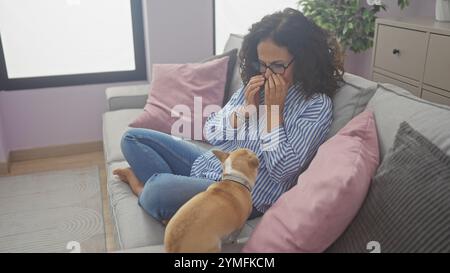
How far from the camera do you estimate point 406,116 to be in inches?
40.4

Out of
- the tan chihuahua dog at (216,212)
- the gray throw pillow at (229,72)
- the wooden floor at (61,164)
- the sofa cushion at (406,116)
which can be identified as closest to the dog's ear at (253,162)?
the tan chihuahua dog at (216,212)

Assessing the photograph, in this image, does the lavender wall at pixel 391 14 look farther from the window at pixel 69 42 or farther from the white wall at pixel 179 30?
the window at pixel 69 42

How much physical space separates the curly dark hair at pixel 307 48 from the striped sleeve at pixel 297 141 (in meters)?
0.07

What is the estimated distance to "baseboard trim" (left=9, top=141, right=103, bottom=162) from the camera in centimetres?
278

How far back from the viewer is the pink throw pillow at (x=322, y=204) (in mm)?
841

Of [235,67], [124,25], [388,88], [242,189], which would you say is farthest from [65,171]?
[388,88]

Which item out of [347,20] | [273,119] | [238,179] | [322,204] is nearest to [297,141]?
[273,119]

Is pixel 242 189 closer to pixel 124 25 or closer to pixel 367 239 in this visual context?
pixel 367 239

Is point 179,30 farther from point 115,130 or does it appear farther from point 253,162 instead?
point 253,162

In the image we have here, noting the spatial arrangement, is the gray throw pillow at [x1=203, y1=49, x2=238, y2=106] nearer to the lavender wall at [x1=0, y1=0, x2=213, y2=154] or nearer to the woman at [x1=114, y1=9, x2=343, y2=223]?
the woman at [x1=114, y1=9, x2=343, y2=223]
